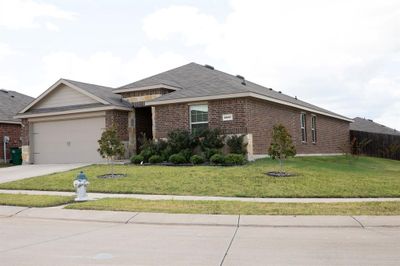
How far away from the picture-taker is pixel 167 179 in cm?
1659

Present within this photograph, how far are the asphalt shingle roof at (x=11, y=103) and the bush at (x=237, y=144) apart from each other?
16820 mm

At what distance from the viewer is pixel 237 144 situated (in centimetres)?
2053

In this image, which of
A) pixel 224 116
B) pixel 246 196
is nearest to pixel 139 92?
pixel 224 116

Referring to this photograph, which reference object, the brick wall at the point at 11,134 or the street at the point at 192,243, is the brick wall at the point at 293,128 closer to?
the street at the point at 192,243

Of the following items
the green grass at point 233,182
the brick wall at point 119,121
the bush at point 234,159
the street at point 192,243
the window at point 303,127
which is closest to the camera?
the street at point 192,243

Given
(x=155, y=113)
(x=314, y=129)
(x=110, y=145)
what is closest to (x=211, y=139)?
(x=155, y=113)

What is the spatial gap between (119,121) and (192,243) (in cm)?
1660

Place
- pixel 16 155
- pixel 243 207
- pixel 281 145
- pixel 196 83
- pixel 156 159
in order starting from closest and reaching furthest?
1. pixel 243 207
2. pixel 281 145
3. pixel 156 159
4. pixel 196 83
5. pixel 16 155

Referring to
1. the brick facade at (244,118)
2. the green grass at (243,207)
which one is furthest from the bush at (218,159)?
the green grass at (243,207)

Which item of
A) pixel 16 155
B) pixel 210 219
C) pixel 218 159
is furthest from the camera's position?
pixel 16 155

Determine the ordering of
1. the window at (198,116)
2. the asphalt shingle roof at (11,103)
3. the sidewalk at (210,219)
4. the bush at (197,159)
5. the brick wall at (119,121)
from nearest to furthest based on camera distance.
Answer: the sidewalk at (210,219) < the bush at (197,159) < the window at (198,116) < the brick wall at (119,121) < the asphalt shingle roof at (11,103)

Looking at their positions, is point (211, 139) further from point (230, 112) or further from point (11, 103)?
point (11, 103)

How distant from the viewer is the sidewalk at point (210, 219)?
32.3ft

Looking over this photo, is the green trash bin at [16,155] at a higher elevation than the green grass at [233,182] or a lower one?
higher
